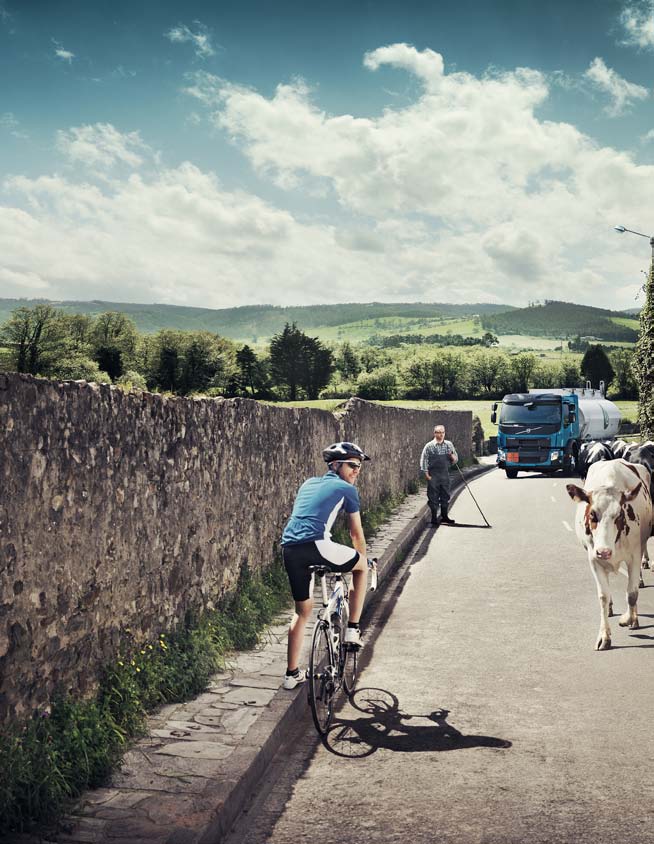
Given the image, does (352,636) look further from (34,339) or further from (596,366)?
(596,366)

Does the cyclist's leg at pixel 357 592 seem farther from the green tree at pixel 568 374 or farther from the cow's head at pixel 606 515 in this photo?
the green tree at pixel 568 374

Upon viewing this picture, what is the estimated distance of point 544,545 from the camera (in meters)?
15.9

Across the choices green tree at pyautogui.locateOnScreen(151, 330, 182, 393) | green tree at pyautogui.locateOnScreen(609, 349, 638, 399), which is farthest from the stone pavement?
green tree at pyautogui.locateOnScreen(151, 330, 182, 393)

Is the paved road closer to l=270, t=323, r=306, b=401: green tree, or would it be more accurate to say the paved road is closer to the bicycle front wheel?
the bicycle front wheel

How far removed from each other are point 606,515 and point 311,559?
381 cm

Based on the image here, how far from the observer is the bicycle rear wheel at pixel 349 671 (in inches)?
269

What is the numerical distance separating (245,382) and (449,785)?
150161 millimetres

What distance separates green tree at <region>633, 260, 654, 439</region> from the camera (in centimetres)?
3112

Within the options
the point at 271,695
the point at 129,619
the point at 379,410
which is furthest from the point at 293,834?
the point at 379,410

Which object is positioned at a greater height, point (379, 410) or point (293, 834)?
point (379, 410)

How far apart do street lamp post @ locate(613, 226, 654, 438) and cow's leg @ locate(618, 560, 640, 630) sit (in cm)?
2272

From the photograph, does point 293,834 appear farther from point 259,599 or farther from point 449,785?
point 259,599

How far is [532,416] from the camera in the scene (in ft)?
114

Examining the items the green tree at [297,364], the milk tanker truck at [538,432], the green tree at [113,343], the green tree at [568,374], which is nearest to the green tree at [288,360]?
the green tree at [297,364]
